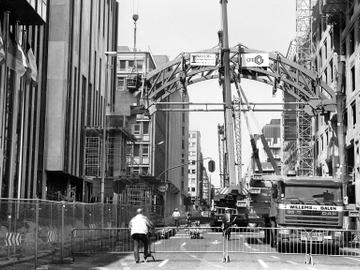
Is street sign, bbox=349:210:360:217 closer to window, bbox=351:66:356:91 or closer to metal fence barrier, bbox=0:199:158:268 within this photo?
window, bbox=351:66:356:91

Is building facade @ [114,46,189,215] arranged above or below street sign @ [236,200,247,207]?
above

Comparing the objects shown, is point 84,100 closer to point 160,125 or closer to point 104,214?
point 104,214

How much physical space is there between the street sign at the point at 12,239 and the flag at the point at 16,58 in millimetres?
15609

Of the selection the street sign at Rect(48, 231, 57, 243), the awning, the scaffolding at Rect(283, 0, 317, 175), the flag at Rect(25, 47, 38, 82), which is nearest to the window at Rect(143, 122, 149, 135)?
the scaffolding at Rect(283, 0, 317, 175)

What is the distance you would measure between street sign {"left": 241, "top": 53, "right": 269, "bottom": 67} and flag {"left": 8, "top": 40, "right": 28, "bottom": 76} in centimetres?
1604

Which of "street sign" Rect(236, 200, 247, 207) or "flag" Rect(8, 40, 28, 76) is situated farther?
"street sign" Rect(236, 200, 247, 207)

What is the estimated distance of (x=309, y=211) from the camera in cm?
2298

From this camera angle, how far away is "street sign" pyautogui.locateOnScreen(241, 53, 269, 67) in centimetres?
4084

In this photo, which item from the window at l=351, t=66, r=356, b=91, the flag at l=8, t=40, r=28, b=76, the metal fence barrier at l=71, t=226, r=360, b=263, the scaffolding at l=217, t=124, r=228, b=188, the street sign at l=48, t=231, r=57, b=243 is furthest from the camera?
the scaffolding at l=217, t=124, r=228, b=188

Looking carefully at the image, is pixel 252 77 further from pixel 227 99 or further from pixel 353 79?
pixel 353 79

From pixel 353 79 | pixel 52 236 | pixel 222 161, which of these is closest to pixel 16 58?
pixel 52 236

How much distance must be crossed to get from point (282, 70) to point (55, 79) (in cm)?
1542

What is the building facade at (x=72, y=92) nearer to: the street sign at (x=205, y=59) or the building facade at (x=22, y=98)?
the building facade at (x=22, y=98)

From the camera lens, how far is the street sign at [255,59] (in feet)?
134
